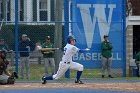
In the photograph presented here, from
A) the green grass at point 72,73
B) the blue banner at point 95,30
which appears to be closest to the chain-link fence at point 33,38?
the green grass at point 72,73

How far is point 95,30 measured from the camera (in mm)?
23750

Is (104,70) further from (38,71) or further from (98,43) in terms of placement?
(38,71)

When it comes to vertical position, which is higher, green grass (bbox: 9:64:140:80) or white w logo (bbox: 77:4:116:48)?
white w logo (bbox: 77:4:116:48)

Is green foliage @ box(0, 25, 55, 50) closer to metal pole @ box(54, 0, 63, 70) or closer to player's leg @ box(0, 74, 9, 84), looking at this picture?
metal pole @ box(54, 0, 63, 70)

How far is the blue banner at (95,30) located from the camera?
23719 mm

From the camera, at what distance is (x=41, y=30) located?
2377 cm

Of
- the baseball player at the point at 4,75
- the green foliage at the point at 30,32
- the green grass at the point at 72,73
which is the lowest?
the green grass at the point at 72,73

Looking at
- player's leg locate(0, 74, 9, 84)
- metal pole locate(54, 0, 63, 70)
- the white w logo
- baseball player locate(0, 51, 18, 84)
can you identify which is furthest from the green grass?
player's leg locate(0, 74, 9, 84)

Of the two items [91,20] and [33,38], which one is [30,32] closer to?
[33,38]

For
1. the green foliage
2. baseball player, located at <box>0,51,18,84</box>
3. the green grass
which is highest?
the green foliage

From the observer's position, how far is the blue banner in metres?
23.7

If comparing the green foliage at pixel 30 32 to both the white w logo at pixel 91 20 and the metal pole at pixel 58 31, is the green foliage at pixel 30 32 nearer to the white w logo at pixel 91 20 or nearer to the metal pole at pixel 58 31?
the metal pole at pixel 58 31

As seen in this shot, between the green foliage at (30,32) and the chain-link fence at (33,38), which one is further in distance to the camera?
the green foliage at (30,32)

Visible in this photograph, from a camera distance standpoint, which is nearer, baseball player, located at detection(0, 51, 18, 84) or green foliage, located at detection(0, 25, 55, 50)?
baseball player, located at detection(0, 51, 18, 84)
